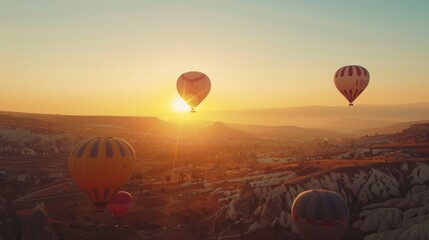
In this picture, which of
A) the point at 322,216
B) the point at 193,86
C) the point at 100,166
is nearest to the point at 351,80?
the point at 193,86

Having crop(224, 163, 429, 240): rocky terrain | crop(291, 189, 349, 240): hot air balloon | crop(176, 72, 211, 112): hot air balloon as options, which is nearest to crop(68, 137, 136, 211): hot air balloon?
crop(291, 189, 349, 240): hot air balloon

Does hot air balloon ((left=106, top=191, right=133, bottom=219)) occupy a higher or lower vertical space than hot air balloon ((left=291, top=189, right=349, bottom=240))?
lower

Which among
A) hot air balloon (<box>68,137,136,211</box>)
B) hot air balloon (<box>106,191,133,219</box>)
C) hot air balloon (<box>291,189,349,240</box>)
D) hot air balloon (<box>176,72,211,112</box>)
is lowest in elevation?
hot air balloon (<box>106,191,133,219</box>)

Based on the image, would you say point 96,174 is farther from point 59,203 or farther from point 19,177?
point 19,177

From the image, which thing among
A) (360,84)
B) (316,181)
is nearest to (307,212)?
(316,181)

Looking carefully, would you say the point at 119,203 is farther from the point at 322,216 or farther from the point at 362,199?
the point at 362,199

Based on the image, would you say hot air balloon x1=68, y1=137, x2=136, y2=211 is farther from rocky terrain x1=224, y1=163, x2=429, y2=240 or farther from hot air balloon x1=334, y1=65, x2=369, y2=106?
hot air balloon x1=334, y1=65, x2=369, y2=106
